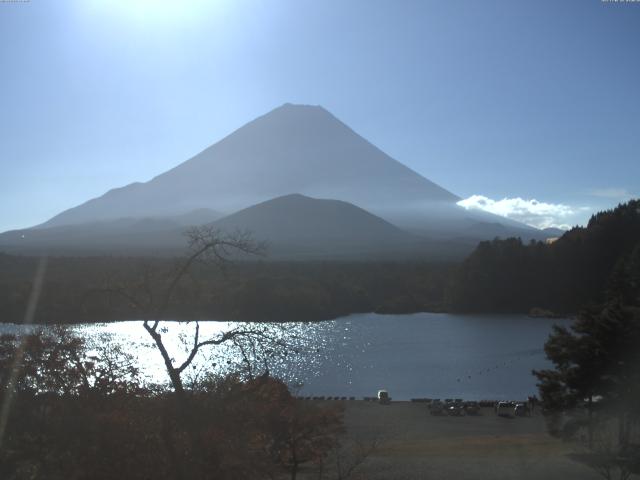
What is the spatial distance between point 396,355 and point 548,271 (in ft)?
51.7

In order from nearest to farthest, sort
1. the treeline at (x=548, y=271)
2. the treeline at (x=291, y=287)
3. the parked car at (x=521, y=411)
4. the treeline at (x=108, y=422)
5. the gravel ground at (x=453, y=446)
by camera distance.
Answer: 1. the treeline at (x=108, y=422)
2. the gravel ground at (x=453, y=446)
3. the parked car at (x=521, y=411)
4. the treeline at (x=291, y=287)
5. the treeline at (x=548, y=271)

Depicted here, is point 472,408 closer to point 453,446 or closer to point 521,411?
point 521,411

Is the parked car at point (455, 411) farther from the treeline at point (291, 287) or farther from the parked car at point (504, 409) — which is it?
the treeline at point (291, 287)

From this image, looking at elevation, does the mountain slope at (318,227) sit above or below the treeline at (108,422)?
above

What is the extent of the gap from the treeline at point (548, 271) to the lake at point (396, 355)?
381 cm

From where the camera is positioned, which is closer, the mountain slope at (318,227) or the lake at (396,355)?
the lake at (396,355)

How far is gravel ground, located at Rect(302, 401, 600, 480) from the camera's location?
700 cm

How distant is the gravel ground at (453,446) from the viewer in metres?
7.00

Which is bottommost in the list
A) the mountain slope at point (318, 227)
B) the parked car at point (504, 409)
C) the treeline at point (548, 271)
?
the parked car at point (504, 409)

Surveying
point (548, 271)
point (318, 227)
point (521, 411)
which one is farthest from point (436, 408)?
point (318, 227)

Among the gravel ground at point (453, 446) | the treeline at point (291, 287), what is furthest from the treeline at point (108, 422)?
the treeline at point (291, 287)

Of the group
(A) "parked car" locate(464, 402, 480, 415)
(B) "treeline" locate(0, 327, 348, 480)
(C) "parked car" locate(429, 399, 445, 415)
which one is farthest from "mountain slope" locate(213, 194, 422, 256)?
(B) "treeline" locate(0, 327, 348, 480)

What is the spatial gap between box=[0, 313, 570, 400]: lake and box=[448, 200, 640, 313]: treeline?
381 cm

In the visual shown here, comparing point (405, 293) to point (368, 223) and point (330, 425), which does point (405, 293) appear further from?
point (368, 223)
